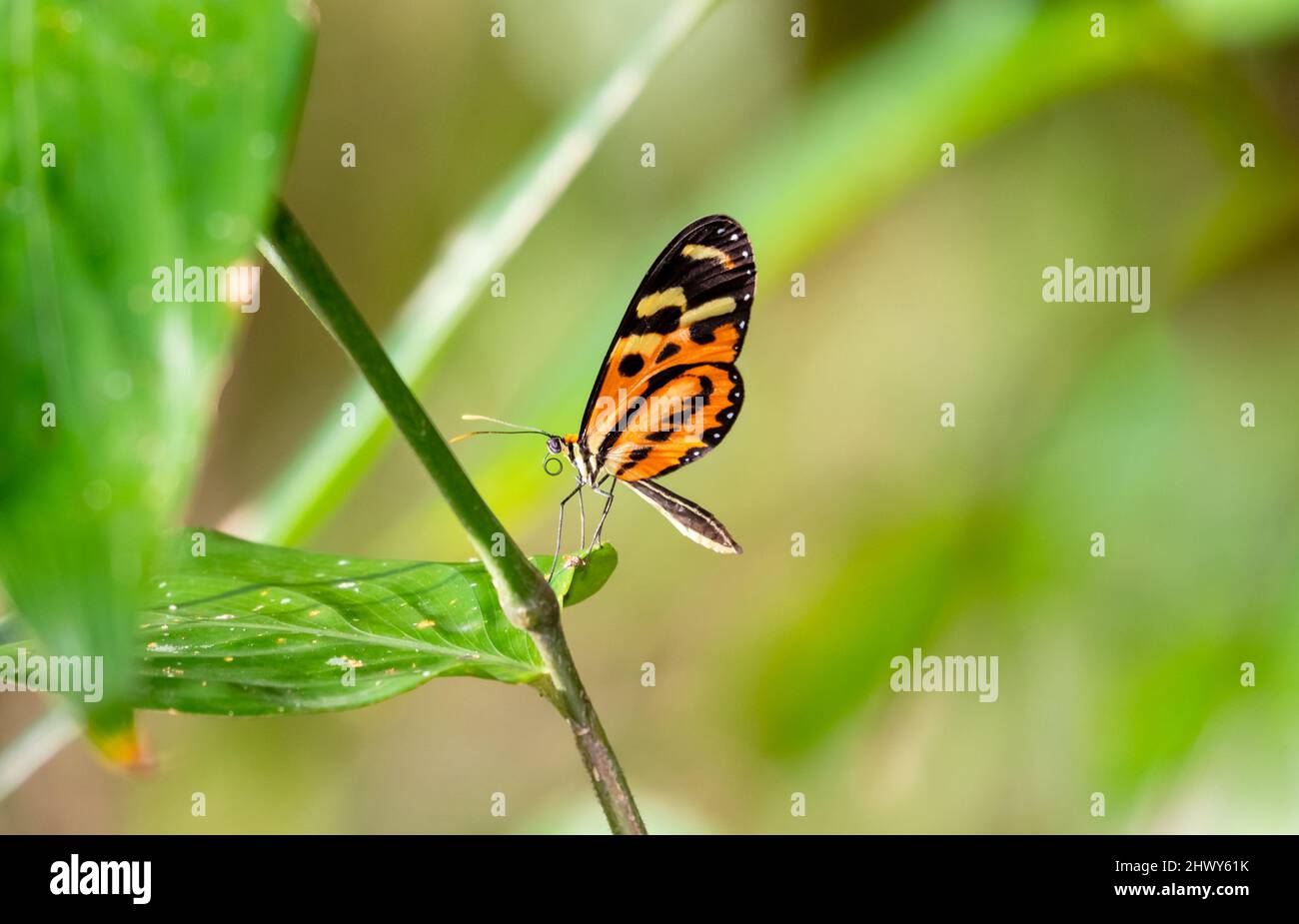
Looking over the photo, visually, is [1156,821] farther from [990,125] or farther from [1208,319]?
[990,125]

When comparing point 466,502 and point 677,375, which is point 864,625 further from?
point 466,502

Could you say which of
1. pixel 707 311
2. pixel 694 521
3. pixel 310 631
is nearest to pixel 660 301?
pixel 707 311

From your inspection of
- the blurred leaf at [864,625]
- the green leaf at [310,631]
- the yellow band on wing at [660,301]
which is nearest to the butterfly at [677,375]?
the yellow band on wing at [660,301]

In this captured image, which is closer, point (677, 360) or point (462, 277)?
point (677, 360)

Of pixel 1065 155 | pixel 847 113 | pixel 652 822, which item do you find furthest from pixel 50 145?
pixel 1065 155

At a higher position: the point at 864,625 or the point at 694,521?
the point at 694,521

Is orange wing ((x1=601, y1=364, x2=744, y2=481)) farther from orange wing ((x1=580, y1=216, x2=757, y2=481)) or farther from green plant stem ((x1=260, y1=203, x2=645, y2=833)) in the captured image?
green plant stem ((x1=260, y1=203, x2=645, y2=833))
